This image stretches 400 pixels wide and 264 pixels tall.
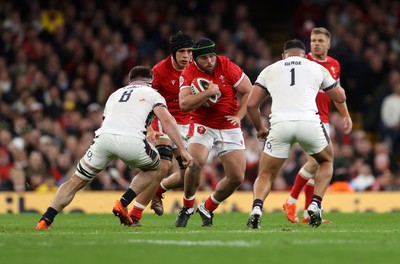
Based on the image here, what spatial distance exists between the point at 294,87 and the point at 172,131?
1.57 m

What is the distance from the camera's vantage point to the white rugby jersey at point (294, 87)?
13.0m

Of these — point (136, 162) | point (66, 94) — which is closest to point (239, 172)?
point (136, 162)

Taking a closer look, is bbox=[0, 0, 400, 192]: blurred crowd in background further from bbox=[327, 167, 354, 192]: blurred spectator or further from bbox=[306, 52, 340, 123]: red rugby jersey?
bbox=[306, 52, 340, 123]: red rugby jersey

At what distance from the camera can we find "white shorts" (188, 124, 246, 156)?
555 inches

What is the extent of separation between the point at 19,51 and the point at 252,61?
5368mm

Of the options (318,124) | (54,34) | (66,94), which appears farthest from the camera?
(54,34)

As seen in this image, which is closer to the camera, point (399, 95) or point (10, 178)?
point (10, 178)

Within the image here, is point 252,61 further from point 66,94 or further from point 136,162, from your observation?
point 136,162

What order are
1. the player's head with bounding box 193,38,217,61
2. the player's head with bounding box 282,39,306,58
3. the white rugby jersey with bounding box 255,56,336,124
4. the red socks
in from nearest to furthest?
the white rugby jersey with bounding box 255,56,336,124
the player's head with bounding box 282,39,306,58
the player's head with bounding box 193,38,217,61
the red socks

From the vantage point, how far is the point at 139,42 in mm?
25812

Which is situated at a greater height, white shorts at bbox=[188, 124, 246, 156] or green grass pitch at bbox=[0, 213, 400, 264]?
white shorts at bbox=[188, 124, 246, 156]

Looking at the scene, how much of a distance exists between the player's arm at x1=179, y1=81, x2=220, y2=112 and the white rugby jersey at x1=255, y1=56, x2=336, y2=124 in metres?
0.68

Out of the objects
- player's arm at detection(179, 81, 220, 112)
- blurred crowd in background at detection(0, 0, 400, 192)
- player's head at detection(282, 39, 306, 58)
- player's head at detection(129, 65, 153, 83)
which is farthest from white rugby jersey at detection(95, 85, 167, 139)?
blurred crowd in background at detection(0, 0, 400, 192)

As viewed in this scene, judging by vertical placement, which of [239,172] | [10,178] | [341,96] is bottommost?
[10,178]
